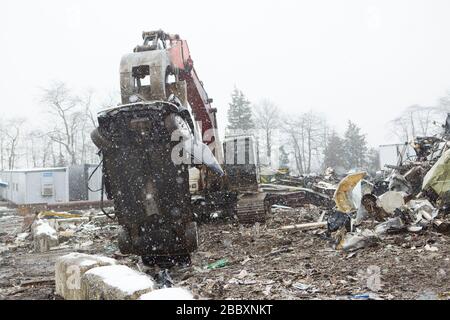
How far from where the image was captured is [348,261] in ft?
18.1

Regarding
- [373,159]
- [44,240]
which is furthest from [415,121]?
[44,240]

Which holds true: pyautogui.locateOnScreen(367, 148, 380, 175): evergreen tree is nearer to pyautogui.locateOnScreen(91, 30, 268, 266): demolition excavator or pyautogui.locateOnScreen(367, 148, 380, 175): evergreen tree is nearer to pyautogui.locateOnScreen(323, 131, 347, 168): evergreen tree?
pyautogui.locateOnScreen(323, 131, 347, 168): evergreen tree

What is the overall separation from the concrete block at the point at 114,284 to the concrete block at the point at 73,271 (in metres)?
0.14

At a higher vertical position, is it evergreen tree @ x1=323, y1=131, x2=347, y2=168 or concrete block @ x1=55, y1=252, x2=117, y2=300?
evergreen tree @ x1=323, y1=131, x2=347, y2=168

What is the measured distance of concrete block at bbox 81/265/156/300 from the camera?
137 inches

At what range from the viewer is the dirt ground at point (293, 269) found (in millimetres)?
4363

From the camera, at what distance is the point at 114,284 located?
11.9 feet

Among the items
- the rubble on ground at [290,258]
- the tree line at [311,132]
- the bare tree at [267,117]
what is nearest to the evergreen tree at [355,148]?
the tree line at [311,132]

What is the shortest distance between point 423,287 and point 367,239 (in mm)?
1901

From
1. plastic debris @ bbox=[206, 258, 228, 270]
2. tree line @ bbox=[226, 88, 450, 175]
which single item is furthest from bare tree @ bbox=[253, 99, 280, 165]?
plastic debris @ bbox=[206, 258, 228, 270]

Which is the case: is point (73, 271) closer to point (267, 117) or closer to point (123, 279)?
point (123, 279)

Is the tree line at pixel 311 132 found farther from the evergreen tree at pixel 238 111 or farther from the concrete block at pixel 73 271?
the concrete block at pixel 73 271

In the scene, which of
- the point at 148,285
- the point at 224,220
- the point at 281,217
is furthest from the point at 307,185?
the point at 148,285

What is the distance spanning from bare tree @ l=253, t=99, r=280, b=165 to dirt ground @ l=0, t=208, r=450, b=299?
50219 millimetres
